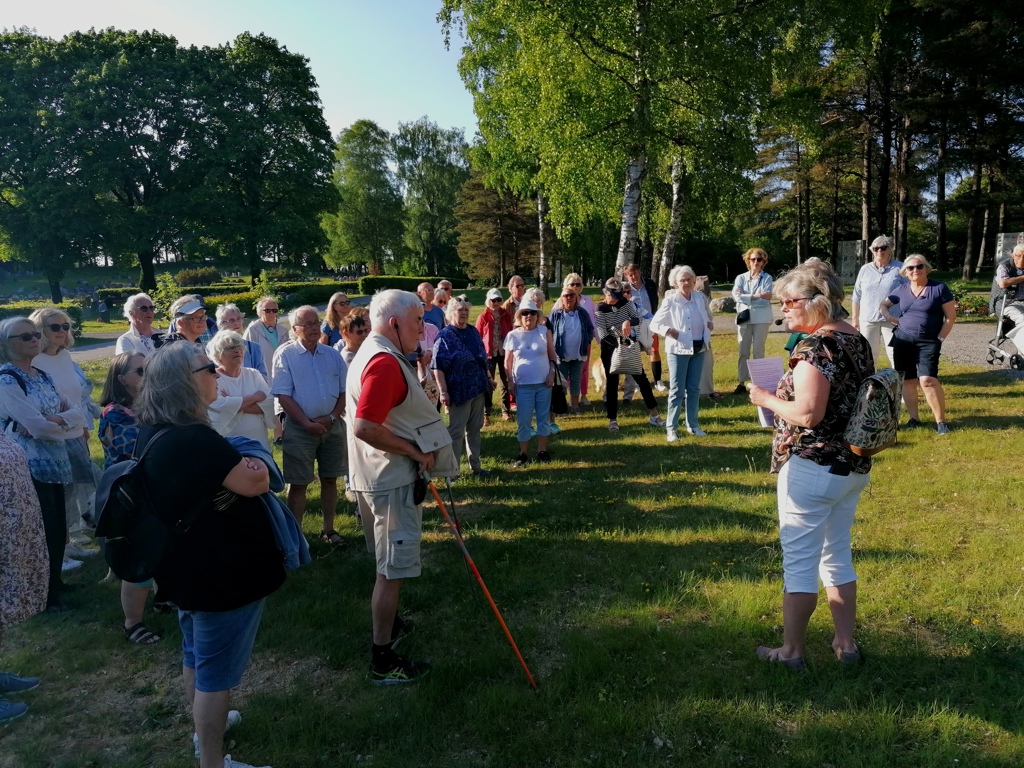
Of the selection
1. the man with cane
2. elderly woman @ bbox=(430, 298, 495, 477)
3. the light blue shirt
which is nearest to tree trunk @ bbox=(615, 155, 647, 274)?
elderly woman @ bbox=(430, 298, 495, 477)

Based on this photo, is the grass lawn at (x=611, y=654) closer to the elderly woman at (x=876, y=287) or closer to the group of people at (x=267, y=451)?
the group of people at (x=267, y=451)

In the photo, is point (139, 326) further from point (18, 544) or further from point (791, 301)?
point (791, 301)

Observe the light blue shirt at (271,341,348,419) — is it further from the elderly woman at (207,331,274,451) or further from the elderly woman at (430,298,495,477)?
the elderly woman at (430,298,495,477)

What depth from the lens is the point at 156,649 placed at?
4.09 meters

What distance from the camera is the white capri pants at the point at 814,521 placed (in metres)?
3.09

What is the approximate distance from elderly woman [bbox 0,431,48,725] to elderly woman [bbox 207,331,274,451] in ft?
4.46

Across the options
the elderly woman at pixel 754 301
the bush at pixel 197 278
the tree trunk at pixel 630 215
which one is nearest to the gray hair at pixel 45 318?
the elderly woman at pixel 754 301

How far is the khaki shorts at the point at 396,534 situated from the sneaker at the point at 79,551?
381 cm

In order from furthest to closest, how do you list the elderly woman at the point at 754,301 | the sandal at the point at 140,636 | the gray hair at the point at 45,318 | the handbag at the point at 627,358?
1. the elderly woman at the point at 754,301
2. the handbag at the point at 627,358
3. the gray hair at the point at 45,318
4. the sandal at the point at 140,636

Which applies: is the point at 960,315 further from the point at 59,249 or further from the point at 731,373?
the point at 59,249

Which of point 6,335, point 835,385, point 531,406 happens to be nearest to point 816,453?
point 835,385

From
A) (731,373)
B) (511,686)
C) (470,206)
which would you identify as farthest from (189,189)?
(511,686)

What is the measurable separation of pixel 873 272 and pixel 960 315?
12.0 m

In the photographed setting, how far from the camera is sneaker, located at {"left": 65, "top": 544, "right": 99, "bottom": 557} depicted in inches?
223
